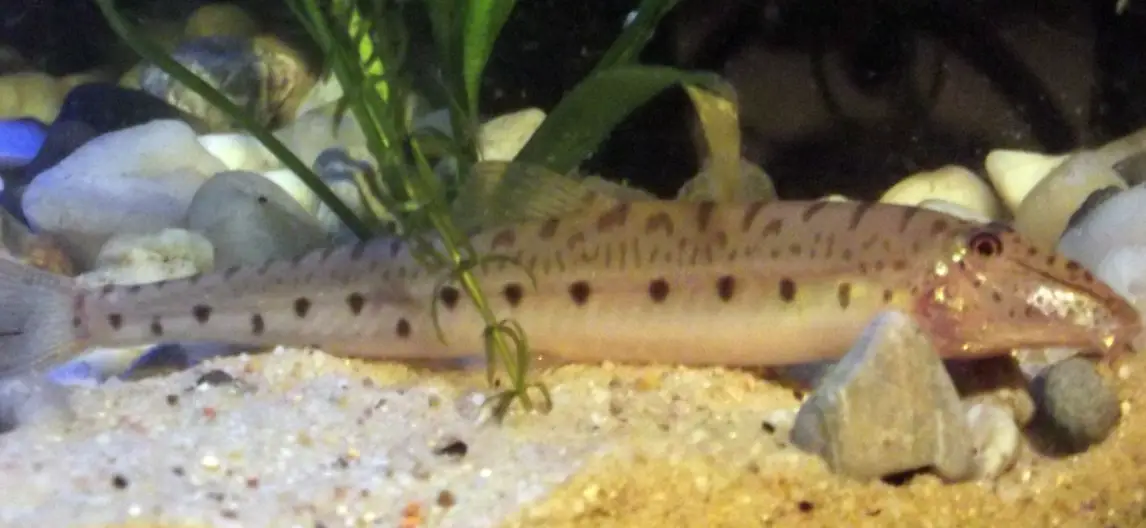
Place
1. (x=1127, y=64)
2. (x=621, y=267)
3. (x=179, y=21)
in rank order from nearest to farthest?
(x=621, y=267) → (x=1127, y=64) → (x=179, y=21)

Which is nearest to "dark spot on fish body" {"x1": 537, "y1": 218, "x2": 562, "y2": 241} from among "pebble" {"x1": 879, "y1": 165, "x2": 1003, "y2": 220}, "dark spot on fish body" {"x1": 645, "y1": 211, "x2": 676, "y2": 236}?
"dark spot on fish body" {"x1": 645, "y1": 211, "x2": 676, "y2": 236}

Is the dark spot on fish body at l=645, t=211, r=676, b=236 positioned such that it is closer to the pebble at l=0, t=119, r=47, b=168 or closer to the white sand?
the white sand

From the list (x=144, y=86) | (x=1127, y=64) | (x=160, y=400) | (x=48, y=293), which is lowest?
(x=1127, y=64)

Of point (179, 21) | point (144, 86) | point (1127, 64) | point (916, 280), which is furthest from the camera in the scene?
point (179, 21)

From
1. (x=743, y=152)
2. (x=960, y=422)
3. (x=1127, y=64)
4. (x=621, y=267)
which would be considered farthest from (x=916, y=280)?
(x=1127, y=64)

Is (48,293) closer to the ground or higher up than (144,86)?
closer to the ground

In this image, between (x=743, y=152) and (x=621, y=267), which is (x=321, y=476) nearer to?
(x=621, y=267)

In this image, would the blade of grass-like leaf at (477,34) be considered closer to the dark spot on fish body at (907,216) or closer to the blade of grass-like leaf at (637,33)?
the blade of grass-like leaf at (637,33)
